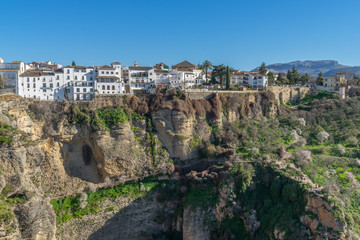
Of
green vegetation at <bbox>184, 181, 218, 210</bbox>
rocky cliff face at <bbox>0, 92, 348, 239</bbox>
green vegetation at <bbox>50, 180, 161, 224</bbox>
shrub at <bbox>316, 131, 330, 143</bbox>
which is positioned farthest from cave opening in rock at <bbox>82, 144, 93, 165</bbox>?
shrub at <bbox>316, 131, 330, 143</bbox>

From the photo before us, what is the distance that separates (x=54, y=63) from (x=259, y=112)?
39367 millimetres

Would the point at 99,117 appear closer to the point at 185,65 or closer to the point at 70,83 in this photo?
the point at 70,83

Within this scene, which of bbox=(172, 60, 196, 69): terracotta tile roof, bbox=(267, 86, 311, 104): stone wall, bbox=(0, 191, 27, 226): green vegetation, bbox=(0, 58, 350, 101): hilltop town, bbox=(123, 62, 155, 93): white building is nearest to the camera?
bbox=(0, 191, 27, 226): green vegetation

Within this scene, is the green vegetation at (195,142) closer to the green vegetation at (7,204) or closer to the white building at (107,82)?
the white building at (107,82)

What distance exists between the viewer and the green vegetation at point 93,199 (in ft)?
101

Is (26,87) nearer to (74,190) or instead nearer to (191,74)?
(74,190)

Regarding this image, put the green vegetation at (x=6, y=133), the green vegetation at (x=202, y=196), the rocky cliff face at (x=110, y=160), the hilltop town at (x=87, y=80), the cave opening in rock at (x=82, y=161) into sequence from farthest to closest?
the hilltop town at (x=87, y=80) < the cave opening in rock at (x=82, y=161) < the green vegetation at (x=202, y=196) < the rocky cliff face at (x=110, y=160) < the green vegetation at (x=6, y=133)

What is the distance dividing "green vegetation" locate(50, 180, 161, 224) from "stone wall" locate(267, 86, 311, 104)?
29.8m

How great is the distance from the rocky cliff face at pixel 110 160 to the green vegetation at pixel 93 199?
40 cm

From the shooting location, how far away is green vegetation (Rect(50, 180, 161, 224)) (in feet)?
101

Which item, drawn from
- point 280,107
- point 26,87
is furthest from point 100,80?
point 280,107

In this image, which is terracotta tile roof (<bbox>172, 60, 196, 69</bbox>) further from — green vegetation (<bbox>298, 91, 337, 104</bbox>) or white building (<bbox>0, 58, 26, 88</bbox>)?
white building (<bbox>0, 58, 26, 88</bbox>)

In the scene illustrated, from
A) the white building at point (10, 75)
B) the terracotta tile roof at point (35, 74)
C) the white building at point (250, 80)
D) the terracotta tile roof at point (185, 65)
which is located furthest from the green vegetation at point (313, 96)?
the white building at point (10, 75)

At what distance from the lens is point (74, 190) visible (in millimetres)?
32969
